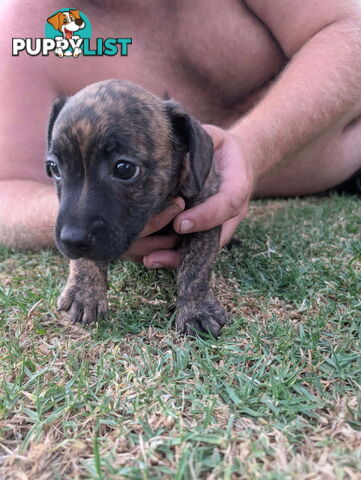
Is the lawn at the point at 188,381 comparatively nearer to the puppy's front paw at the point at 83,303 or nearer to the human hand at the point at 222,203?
the puppy's front paw at the point at 83,303

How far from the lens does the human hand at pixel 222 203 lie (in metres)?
2.90

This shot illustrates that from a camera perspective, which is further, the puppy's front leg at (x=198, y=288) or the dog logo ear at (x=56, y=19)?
the dog logo ear at (x=56, y=19)

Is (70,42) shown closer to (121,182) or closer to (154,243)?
(154,243)

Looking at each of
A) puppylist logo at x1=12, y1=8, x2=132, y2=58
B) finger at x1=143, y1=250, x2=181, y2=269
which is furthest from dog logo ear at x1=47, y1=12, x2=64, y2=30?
finger at x1=143, y1=250, x2=181, y2=269

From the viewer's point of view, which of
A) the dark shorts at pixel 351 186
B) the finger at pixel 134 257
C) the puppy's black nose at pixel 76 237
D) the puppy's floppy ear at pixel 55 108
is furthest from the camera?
the dark shorts at pixel 351 186

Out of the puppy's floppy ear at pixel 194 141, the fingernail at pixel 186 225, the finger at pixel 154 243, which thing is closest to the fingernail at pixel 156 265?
the finger at pixel 154 243

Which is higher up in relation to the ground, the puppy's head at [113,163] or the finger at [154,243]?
the puppy's head at [113,163]

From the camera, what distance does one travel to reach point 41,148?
4.75m

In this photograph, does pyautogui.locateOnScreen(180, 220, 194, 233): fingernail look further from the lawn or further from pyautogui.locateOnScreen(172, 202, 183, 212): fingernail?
the lawn

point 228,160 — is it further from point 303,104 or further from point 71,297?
point 71,297

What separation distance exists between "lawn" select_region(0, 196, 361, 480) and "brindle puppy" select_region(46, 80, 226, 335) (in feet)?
0.65

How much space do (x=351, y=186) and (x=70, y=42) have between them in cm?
373

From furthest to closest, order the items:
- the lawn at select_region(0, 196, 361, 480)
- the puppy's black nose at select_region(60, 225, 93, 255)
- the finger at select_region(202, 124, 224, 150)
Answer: the finger at select_region(202, 124, 224, 150), the puppy's black nose at select_region(60, 225, 93, 255), the lawn at select_region(0, 196, 361, 480)

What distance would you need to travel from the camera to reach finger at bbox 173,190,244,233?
289 centimetres
